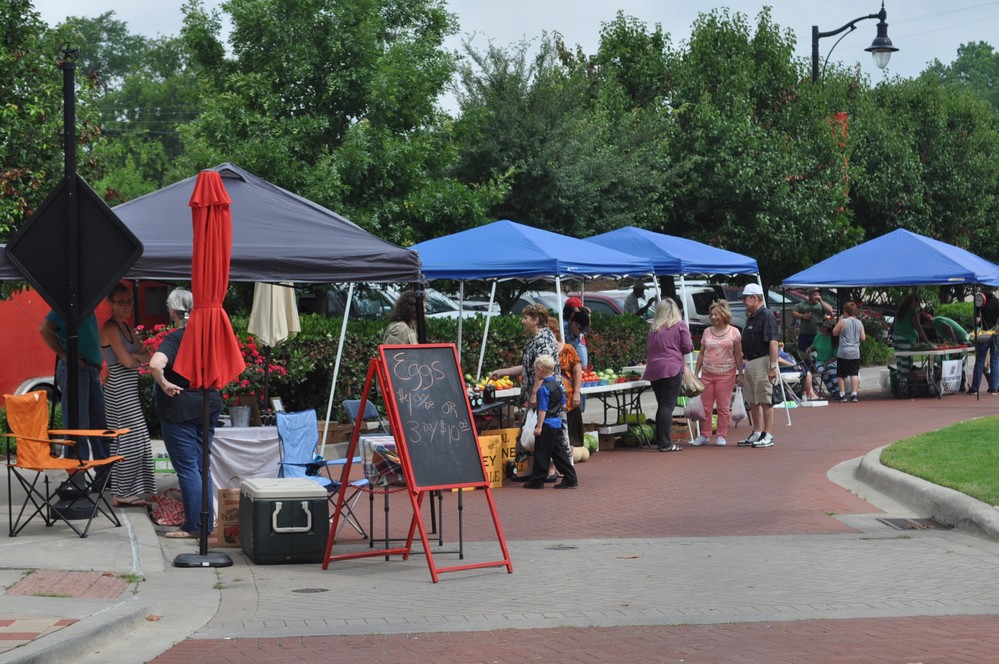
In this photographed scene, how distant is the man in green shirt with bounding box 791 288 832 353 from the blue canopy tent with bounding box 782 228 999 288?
27.8 inches

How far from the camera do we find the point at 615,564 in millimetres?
9367

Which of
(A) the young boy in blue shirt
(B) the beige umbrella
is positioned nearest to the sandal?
(A) the young boy in blue shirt

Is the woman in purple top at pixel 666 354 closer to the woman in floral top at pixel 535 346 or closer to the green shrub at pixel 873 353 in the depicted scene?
the woman in floral top at pixel 535 346

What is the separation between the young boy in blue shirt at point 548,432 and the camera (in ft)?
41.7

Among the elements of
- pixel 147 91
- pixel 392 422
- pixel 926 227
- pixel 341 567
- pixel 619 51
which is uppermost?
pixel 147 91

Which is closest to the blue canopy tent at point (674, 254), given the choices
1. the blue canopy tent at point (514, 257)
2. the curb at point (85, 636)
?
the blue canopy tent at point (514, 257)

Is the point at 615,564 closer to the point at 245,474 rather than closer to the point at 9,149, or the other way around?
the point at 245,474

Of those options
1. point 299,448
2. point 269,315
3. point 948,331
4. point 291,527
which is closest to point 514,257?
point 269,315

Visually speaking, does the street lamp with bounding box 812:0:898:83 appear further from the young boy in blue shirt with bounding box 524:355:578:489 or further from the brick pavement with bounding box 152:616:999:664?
the brick pavement with bounding box 152:616:999:664

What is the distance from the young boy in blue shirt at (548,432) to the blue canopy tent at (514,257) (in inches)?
108

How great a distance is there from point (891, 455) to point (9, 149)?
37.9 feet

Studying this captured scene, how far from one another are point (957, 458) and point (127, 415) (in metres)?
8.16

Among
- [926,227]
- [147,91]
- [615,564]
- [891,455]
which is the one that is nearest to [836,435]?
[891,455]

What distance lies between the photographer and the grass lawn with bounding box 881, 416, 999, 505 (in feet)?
37.9
